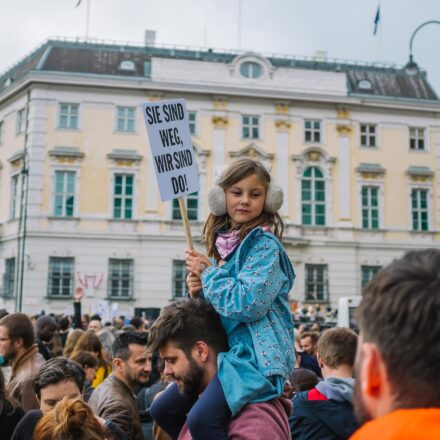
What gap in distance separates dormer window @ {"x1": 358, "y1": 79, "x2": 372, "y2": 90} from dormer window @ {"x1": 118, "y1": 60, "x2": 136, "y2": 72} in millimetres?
12368

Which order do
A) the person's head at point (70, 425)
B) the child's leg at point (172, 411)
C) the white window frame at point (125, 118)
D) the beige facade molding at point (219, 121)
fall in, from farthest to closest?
the beige facade molding at point (219, 121) → the white window frame at point (125, 118) → the child's leg at point (172, 411) → the person's head at point (70, 425)

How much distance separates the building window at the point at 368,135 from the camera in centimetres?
3503

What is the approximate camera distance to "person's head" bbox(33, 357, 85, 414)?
172 inches

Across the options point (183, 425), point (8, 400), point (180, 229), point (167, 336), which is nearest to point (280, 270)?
point (167, 336)

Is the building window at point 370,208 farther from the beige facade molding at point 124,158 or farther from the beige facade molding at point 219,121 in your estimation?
the beige facade molding at point 124,158

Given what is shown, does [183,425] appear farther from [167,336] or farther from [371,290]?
[371,290]

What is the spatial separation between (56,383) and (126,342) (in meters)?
1.50

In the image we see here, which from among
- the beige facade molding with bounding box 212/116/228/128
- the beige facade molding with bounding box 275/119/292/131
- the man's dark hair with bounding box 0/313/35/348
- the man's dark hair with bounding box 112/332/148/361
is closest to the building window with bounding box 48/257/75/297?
the beige facade molding with bounding box 212/116/228/128

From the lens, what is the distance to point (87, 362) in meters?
7.04

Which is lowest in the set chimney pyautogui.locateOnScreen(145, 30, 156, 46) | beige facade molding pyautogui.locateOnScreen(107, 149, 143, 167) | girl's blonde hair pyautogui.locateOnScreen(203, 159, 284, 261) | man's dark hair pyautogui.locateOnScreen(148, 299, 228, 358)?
man's dark hair pyautogui.locateOnScreen(148, 299, 228, 358)

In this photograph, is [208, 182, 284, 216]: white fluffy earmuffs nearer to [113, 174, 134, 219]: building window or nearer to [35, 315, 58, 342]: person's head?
[35, 315, 58, 342]: person's head

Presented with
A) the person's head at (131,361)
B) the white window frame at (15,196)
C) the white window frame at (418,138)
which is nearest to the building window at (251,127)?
the white window frame at (418,138)

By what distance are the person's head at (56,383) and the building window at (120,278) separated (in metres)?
26.6

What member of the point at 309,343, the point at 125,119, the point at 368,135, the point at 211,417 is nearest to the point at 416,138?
the point at 368,135
